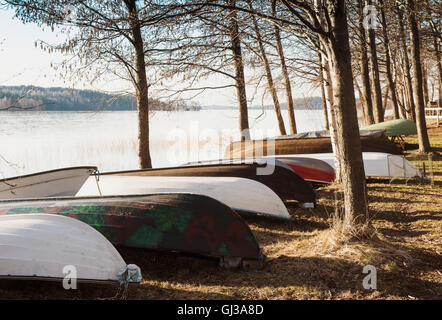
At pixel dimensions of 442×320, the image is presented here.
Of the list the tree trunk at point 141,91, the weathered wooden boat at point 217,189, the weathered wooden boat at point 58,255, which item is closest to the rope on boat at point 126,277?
the weathered wooden boat at point 58,255

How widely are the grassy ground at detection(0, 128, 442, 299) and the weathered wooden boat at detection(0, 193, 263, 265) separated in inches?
10.2

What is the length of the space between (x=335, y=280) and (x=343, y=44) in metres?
2.58

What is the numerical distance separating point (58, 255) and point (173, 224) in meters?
1.20

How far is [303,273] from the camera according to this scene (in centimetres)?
378

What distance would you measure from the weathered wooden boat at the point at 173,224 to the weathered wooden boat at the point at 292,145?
616 centimetres

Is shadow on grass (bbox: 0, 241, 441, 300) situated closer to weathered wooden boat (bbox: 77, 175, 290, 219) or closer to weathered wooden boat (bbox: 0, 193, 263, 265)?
weathered wooden boat (bbox: 0, 193, 263, 265)

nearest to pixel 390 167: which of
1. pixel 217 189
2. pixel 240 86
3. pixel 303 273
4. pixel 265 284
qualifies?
pixel 217 189

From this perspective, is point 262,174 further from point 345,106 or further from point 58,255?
point 58,255

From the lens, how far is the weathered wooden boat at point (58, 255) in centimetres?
340

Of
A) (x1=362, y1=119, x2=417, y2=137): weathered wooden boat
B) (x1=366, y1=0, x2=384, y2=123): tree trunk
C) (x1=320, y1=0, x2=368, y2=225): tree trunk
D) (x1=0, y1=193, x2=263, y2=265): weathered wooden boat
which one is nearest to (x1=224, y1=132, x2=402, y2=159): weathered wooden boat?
(x1=362, y1=119, x2=417, y2=137): weathered wooden boat

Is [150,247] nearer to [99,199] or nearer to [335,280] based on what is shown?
[99,199]

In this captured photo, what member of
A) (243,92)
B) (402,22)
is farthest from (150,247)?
(402,22)
